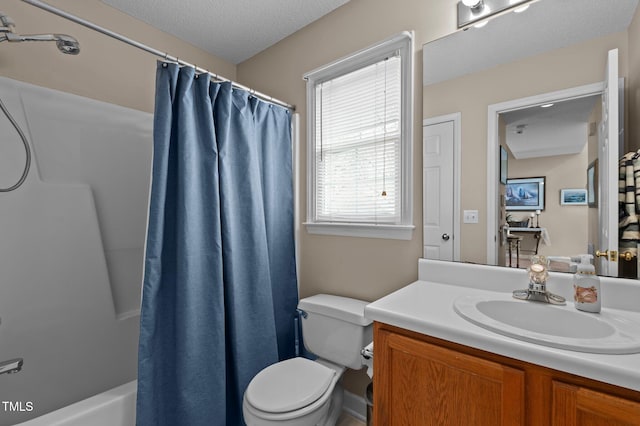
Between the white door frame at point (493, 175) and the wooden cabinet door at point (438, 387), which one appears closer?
the wooden cabinet door at point (438, 387)

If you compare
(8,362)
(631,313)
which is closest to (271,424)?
(8,362)

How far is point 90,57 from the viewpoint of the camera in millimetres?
1729

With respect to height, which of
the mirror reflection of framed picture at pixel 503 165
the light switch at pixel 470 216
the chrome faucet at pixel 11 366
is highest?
the mirror reflection of framed picture at pixel 503 165

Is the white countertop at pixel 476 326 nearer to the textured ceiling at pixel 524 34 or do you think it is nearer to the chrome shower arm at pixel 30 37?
the textured ceiling at pixel 524 34

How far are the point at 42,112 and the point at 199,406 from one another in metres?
1.65

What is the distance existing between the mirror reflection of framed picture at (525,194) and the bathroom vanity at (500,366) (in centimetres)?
28

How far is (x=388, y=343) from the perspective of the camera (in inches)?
39.8

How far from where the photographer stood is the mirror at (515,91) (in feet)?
3.55

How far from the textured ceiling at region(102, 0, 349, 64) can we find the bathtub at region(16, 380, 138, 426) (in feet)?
6.88

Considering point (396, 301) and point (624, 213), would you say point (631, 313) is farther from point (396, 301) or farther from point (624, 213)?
point (396, 301)

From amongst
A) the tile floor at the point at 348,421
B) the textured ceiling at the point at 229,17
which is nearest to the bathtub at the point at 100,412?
the tile floor at the point at 348,421

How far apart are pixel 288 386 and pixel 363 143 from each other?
4.45ft

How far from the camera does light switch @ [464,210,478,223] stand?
1.32 metres

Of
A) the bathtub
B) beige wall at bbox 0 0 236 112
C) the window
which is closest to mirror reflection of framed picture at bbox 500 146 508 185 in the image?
the window
